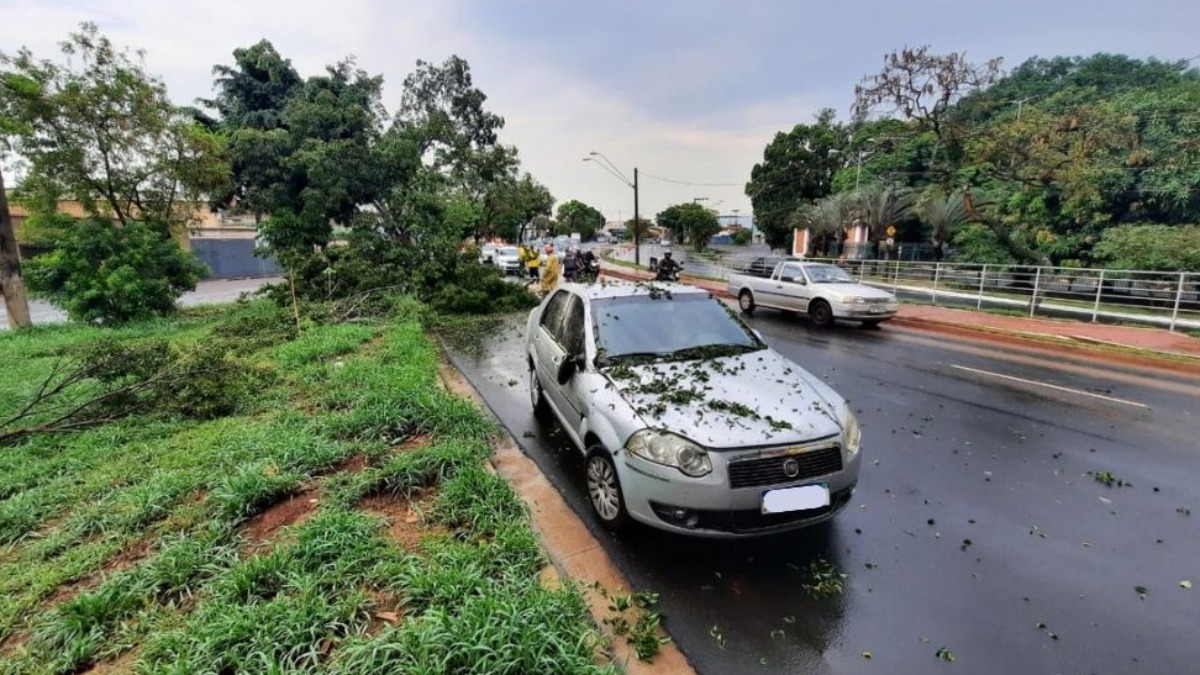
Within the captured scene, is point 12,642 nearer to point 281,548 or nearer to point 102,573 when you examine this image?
point 102,573

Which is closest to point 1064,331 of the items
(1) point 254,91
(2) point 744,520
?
(2) point 744,520

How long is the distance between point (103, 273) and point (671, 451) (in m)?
15.2

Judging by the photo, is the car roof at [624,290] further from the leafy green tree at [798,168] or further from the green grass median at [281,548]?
the leafy green tree at [798,168]

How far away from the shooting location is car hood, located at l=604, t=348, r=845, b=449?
3.02 metres

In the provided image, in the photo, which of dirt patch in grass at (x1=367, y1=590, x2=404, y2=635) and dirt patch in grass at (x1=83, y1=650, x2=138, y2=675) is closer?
dirt patch in grass at (x1=83, y1=650, x2=138, y2=675)

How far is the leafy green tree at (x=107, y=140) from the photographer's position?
37.8 feet

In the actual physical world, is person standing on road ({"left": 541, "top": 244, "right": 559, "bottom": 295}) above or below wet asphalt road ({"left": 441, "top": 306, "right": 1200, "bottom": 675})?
above

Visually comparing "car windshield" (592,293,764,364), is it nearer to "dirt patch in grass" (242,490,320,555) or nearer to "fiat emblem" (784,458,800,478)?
"fiat emblem" (784,458,800,478)

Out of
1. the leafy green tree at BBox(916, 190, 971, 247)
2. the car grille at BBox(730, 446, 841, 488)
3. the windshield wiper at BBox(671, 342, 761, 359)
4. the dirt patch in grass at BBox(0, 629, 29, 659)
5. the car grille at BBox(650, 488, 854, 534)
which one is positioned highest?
the leafy green tree at BBox(916, 190, 971, 247)

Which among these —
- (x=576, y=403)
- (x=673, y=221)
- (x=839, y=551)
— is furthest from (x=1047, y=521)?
(x=673, y=221)

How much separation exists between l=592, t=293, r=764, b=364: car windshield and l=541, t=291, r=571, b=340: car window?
2.22ft

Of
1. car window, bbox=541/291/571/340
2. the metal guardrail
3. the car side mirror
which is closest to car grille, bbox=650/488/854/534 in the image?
the car side mirror

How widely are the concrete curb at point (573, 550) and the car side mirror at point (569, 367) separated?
902mm

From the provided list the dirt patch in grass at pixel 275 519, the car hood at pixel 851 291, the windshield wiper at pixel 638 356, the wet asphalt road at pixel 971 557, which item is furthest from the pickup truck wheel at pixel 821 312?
the dirt patch in grass at pixel 275 519
